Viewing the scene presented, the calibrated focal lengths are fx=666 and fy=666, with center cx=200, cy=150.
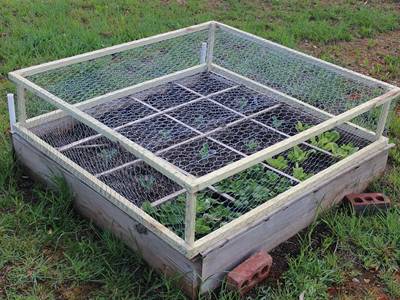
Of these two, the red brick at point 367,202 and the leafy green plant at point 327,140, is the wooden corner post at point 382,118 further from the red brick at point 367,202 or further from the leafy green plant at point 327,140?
the red brick at point 367,202

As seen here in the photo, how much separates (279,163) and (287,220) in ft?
1.73

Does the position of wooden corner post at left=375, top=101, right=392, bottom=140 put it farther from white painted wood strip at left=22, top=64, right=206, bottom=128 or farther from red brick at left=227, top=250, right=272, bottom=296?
white painted wood strip at left=22, top=64, right=206, bottom=128

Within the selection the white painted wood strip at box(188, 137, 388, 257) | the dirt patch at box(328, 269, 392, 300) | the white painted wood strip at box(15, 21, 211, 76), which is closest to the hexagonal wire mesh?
the white painted wood strip at box(188, 137, 388, 257)

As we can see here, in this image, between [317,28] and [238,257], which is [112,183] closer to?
[238,257]

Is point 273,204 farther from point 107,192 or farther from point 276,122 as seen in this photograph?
point 276,122

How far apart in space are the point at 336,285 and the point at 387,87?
1.20 metres

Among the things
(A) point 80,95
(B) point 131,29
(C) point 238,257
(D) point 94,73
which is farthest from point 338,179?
(B) point 131,29

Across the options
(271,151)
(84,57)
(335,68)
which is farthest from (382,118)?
(84,57)

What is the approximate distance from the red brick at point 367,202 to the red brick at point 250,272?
0.78 metres

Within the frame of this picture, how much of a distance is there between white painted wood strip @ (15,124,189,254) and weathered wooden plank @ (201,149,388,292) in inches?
7.1

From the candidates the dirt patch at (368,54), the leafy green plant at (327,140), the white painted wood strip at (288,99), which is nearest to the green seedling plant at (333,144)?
the leafy green plant at (327,140)

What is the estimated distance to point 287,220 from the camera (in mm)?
3502

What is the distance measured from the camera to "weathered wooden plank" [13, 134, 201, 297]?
3109 mm

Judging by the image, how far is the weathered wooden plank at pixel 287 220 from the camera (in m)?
3.14
